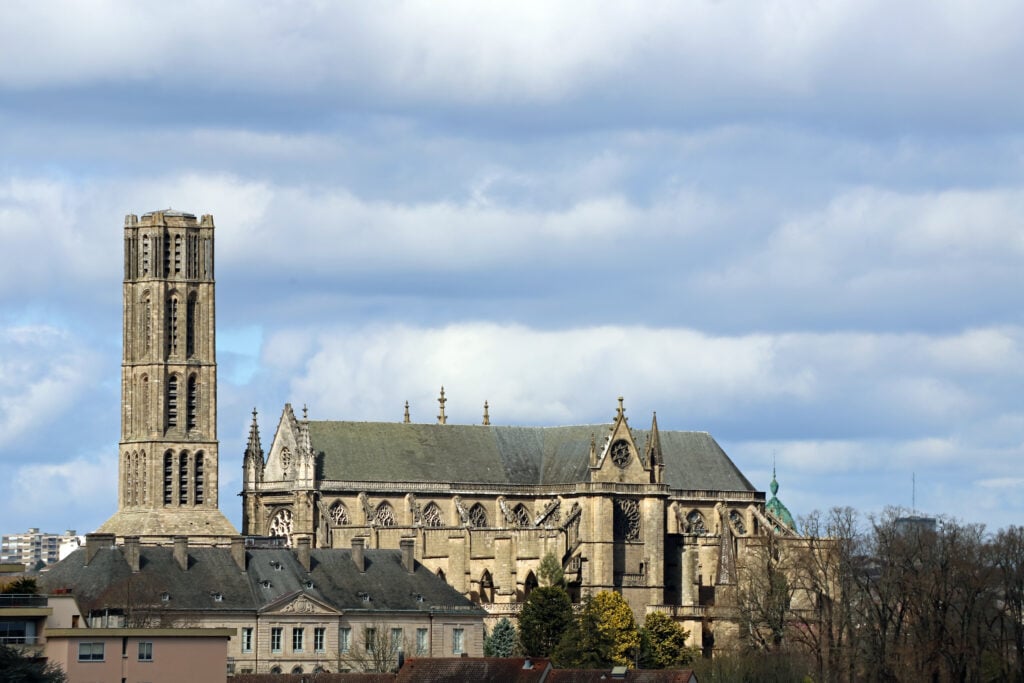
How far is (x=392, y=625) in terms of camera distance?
131 m

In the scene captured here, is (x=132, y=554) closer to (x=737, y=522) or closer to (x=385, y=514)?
(x=385, y=514)

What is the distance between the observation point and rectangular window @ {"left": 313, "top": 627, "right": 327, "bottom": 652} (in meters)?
129

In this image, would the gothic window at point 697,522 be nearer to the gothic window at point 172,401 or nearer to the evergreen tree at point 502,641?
the evergreen tree at point 502,641

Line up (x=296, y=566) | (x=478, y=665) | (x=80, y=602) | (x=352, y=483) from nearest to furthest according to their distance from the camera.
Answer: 1. (x=478, y=665)
2. (x=80, y=602)
3. (x=296, y=566)
4. (x=352, y=483)

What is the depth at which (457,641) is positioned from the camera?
133 m

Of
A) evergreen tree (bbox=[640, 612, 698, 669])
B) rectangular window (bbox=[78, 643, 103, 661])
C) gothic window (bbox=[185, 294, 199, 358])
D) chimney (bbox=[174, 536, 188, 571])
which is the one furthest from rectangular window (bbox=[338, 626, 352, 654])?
gothic window (bbox=[185, 294, 199, 358])

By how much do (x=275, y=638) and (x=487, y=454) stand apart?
41.1m

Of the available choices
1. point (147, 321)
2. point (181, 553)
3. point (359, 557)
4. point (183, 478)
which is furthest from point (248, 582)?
point (147, 321)

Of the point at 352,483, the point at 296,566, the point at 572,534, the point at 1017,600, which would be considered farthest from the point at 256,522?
the point at 1017,600

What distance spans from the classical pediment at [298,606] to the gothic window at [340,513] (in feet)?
92.9

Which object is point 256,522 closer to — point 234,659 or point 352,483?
point 352,483

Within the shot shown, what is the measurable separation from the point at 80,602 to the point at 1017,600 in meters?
46.1

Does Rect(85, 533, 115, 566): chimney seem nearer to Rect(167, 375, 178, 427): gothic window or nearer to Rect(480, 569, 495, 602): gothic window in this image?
Rect(167, 375, 178, 427): gothic window

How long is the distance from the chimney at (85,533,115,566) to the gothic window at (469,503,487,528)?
3350 centimetres
